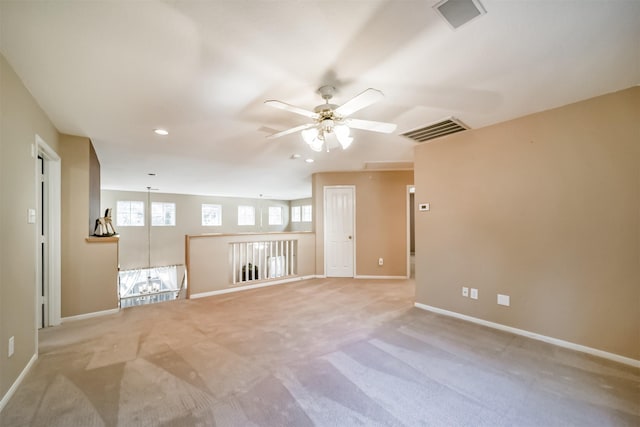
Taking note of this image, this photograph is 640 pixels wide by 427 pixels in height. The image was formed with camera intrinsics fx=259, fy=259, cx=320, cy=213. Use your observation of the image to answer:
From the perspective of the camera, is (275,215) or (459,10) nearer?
(459,10)

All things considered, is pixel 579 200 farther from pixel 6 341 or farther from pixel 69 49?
pixel 6 341


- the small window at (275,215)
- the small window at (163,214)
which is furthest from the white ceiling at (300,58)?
the small window at (275,215)

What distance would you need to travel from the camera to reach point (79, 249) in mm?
3338

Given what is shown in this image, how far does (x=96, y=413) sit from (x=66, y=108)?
2692 millimetres

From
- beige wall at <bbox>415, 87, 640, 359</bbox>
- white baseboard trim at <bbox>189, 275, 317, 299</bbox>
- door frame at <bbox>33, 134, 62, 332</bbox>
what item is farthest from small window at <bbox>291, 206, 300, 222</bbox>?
door frame at <bbox>33, 134, 62, 332</bbox>

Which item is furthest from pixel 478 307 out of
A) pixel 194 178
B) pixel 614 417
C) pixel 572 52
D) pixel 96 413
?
pixel 194 178

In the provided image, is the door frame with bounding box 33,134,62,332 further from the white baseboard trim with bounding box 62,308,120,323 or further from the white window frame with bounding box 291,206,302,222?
the white window frame with bounding box 291,206,302,222

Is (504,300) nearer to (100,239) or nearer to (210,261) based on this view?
(210,261)

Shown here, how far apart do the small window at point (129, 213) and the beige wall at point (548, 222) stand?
9985 millimetres

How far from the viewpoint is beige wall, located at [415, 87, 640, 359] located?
222cm

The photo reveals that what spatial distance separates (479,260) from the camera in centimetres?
310

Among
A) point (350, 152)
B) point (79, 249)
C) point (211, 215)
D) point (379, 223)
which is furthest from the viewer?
point (211, 215)

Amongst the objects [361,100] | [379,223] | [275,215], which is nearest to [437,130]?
[361,100]

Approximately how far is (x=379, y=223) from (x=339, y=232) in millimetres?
886
